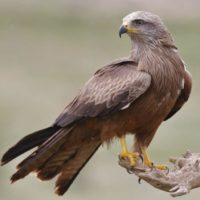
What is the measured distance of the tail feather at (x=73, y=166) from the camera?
559 inches

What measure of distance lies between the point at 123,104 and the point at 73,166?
2.78ft

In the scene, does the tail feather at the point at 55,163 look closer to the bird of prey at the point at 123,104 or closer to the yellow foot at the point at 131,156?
the bird of prey at the point at 123,104

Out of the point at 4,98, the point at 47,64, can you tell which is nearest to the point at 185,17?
the point at 47,64

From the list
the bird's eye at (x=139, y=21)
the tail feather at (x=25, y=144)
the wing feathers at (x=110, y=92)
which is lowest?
the tail feather at (x=25, y=144)

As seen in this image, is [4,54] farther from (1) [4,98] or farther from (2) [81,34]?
(1) [4,98]

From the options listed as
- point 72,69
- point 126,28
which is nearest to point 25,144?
point 126,28

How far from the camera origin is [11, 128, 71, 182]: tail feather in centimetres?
1374

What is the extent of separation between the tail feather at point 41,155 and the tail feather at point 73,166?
31 cm

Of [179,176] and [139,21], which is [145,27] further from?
[179,176]

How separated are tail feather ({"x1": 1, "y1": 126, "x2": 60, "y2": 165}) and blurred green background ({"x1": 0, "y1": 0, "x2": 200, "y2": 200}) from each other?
218 inches

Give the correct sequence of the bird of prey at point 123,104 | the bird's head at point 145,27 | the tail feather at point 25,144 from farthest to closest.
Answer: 1. the bird's head at point 145,27
2. the bird of prey at point 123,104
3. the tail feather at point 25,144

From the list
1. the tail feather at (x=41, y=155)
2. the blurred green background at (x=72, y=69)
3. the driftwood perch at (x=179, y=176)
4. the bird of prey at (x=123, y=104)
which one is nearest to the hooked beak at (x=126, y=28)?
the bird of prey at (x=123, y=104)

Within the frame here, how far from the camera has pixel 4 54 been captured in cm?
3127

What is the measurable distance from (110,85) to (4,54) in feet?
57.1
